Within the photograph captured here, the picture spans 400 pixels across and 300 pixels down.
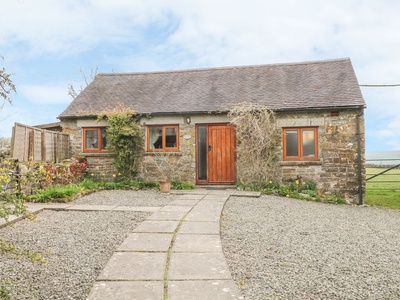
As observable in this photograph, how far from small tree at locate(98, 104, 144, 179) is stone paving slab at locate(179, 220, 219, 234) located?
6306 millimetres

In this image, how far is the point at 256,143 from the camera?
10.7 m

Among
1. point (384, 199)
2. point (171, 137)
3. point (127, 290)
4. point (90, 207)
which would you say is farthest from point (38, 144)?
point (384, 199)

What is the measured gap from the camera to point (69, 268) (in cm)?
379

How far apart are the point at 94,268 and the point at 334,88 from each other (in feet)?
33.8

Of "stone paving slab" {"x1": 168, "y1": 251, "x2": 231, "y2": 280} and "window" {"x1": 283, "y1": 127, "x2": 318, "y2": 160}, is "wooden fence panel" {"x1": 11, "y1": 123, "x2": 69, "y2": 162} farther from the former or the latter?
"window" {"x1": 283, "y1": 127, "x2": 318, "y2": 160}

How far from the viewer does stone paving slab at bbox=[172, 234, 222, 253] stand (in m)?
4.28

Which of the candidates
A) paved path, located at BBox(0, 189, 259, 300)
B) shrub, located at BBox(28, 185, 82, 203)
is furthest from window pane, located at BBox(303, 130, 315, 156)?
shrub, located at BBox(28, 185, 82, 203)

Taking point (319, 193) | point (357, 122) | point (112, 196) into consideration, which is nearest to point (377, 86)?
point (357, 122)

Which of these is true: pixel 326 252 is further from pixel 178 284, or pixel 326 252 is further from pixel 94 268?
pixel 94 268

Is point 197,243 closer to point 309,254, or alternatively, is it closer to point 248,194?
point 309,254

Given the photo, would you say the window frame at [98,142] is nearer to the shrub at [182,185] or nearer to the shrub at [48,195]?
the shrub at [182,185]

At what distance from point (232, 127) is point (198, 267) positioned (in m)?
8.21

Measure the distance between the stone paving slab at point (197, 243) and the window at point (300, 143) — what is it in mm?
6859

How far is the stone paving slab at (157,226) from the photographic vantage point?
17.1ft
